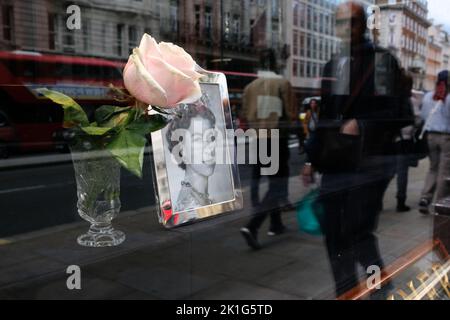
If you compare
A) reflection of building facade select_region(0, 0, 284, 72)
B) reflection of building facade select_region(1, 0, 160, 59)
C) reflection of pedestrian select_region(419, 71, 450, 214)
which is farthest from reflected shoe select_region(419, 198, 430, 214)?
reflection of building facade select_region(1, 0, 160, 59)

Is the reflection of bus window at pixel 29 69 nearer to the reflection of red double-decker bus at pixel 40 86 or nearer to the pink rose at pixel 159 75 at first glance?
the reflection of red double-decker bus at pixel 40 86

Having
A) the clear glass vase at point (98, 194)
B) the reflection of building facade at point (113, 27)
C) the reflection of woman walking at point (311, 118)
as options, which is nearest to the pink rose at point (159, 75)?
the clear glass vase at point (98, 194)

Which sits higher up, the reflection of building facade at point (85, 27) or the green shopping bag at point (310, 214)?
the reflection of building facade at point (85, 27)

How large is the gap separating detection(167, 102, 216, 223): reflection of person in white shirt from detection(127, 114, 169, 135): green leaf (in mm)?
132

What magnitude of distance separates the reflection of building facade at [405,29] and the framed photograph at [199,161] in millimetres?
1800

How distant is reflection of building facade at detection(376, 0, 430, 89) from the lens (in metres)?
2.85

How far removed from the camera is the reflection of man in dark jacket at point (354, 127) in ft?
8.57

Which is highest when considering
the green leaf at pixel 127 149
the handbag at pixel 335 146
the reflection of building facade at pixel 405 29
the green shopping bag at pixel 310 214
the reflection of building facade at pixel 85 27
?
the reflection of building facade at pixel 405 29

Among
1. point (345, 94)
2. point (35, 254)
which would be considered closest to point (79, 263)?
point (35, 254)

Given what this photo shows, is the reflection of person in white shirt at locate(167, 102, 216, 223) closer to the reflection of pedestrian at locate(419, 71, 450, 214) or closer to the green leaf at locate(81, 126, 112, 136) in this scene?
the green leaf at locate(81, 126, 112, 136)

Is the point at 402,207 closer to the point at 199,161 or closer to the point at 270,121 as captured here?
the point at 270,121

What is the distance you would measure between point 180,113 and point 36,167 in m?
0.39

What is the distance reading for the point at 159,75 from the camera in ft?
3.25

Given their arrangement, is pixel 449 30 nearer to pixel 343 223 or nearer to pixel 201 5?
pixel 343 223
